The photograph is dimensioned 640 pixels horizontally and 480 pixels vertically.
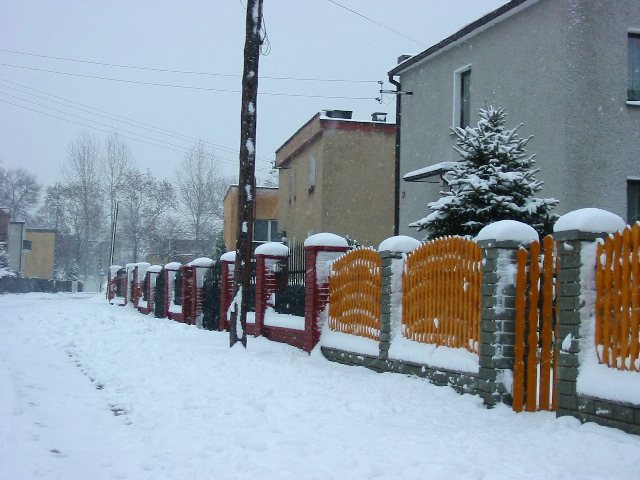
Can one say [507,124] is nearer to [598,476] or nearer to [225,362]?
[225,362]

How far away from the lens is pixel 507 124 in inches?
655

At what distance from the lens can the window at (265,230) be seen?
1646 inches

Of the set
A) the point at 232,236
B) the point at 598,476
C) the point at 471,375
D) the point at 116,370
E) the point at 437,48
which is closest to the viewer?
the point at 598,476

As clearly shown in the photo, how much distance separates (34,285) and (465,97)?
182ft

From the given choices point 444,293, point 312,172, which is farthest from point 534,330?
point 312,172

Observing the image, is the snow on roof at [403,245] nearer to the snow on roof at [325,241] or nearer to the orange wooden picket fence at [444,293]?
the orange wooden picket fence at [444,293]

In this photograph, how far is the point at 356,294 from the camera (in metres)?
11.6

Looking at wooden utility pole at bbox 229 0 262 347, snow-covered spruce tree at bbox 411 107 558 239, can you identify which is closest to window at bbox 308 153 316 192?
wooden utility pole at bbox 229 0 262 347

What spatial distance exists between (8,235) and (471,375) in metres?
75.3

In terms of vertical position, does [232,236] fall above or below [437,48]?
below

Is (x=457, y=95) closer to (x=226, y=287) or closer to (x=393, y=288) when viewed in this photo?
(x=226, y=287)

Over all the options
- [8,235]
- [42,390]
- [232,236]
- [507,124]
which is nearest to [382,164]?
[507,124]

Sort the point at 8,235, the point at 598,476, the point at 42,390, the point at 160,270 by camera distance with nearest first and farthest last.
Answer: the point at 598,476 → the point at 42,390 → the point at 160,270 → the point at 8,235

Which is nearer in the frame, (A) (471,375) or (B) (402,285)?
(A) (471,375)
